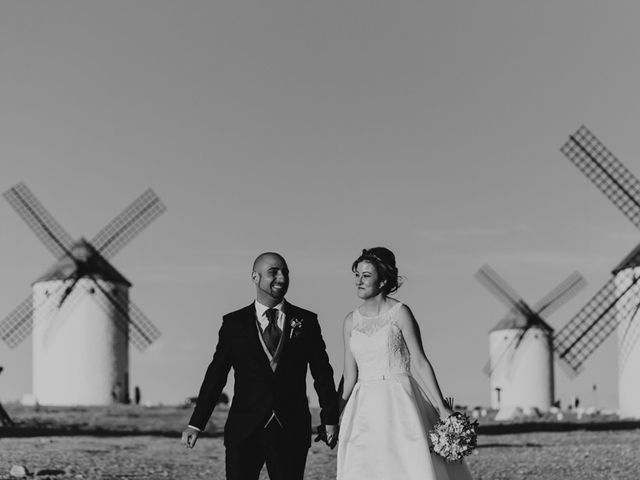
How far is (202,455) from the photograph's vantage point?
2278 cm

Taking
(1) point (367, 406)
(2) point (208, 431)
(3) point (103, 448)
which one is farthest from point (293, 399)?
(2) point (208, 431)

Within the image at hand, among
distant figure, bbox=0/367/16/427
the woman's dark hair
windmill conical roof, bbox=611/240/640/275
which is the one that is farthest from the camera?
windmill conical roof, bbox=611/240/640/275

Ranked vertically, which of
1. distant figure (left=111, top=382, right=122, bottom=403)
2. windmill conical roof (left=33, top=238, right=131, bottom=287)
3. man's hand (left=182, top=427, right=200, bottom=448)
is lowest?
man's hand (left=182, top=427, right=200, bottom=448)

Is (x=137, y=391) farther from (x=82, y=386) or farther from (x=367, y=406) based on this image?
(x=367, y=406)

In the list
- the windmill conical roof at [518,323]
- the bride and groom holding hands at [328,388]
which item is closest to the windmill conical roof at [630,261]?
the windmill conical roof at [518,323]

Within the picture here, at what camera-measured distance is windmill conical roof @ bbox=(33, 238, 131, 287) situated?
45188mm

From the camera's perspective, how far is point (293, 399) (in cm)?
813

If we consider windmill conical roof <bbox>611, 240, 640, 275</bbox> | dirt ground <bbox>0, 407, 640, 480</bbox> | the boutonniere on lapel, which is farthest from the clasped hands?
windmill conical roof <bbox>611, 240, 640, 275</bbox>

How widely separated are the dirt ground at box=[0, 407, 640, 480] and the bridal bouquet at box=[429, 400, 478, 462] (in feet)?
30.3

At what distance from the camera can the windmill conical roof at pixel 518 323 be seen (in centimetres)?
5042

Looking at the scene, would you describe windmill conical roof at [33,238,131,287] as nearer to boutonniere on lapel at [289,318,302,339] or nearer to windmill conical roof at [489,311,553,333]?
windmill conical roof at [489,311,553,333]

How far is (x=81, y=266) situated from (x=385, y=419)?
37315mm

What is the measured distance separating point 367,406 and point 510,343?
142 ft

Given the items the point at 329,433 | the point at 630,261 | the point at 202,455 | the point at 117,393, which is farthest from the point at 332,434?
the point at 117,393
